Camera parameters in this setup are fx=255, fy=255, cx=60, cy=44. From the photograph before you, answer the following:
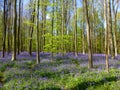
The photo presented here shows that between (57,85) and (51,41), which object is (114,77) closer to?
(57,85)

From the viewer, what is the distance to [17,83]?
14.6 m

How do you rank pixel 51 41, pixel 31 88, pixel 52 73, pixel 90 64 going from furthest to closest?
pixel 51 41 < pixel 90 64 < pixel 52 73 < pixel 31 88

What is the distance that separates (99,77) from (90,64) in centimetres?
512

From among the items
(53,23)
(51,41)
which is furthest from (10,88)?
(53,23)

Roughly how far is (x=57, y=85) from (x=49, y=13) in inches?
713

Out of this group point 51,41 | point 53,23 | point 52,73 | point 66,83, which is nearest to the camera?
point 66,83

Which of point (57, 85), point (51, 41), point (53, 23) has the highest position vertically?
point (53, 23)

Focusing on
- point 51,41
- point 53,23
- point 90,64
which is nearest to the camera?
point 90,64

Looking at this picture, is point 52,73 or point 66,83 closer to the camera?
point 66,83

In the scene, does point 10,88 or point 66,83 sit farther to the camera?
point 66,83

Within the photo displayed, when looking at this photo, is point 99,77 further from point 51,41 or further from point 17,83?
point 51,41

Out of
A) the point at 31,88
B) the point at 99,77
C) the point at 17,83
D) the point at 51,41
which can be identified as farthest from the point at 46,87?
the point at 51,41

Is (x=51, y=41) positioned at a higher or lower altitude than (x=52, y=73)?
higher

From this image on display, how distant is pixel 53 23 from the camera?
33.2 metres
